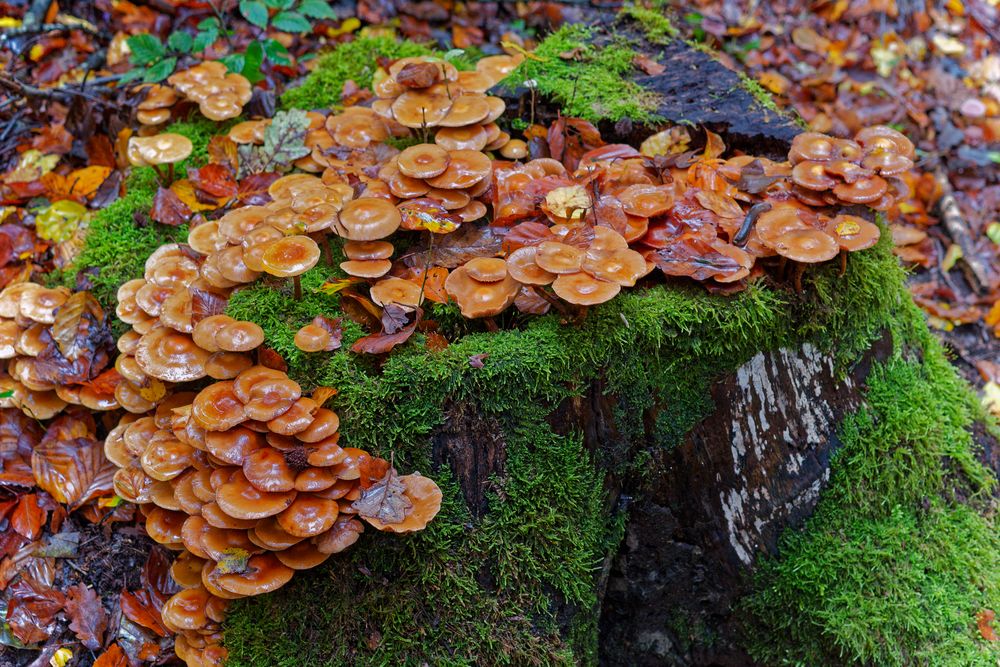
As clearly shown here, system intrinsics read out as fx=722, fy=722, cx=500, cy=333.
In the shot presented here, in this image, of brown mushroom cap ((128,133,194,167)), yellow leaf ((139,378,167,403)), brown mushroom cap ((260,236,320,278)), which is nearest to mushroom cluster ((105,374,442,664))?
brown mushroom cap ((260,236,320,278))

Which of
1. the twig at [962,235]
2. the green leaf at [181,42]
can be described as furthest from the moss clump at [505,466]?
the twig at [962,235]

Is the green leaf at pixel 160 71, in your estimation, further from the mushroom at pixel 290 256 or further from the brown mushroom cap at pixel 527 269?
the brown mushroom cap at pixel 527 269

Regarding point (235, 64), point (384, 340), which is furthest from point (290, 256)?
point (235, 64)

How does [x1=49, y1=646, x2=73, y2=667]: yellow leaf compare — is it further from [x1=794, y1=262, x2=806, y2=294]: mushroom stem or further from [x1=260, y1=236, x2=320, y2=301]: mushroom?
[x1=794, y1=262, x2=806, y2=294]: mushroom stem

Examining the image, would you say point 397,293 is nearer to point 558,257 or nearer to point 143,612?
point 558,257

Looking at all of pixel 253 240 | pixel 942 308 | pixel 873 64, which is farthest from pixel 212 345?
pixel 873 64

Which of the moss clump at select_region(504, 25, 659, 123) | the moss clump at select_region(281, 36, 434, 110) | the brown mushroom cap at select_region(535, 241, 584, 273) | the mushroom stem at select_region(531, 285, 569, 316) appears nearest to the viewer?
the brown mushroom cap at select_region(535, 241, 584, 273)
